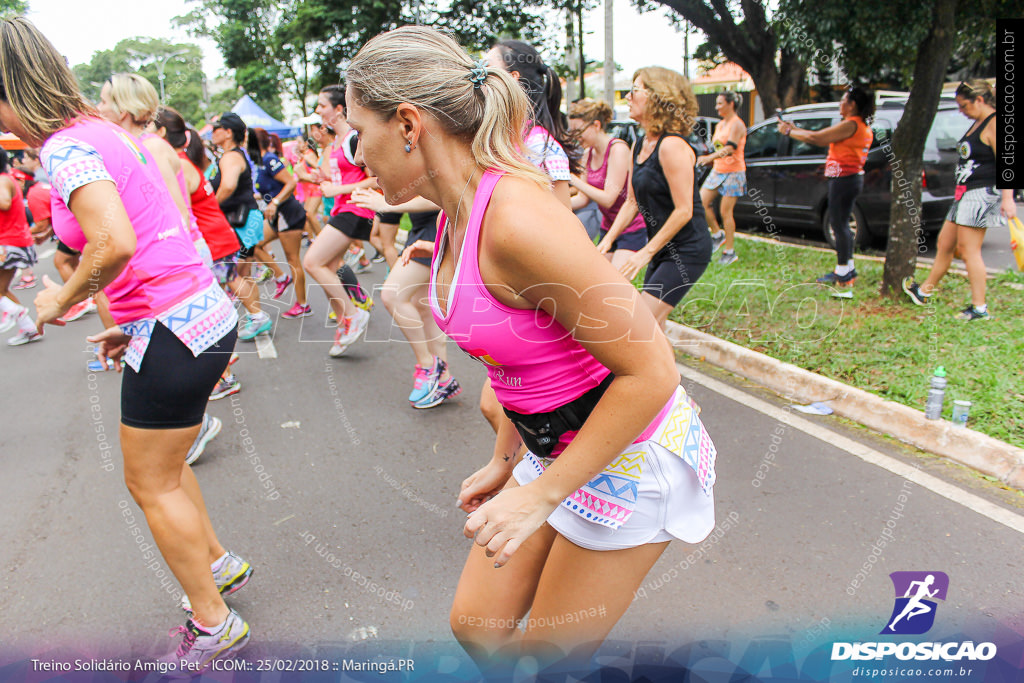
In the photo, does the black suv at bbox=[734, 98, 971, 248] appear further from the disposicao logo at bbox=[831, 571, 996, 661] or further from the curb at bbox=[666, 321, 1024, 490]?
the disposicao logo at bbox=[831, 571, 996, 661]

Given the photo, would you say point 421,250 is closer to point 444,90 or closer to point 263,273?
point 444,90

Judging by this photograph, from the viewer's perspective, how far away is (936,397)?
367 cm

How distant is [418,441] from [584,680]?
8.29ft

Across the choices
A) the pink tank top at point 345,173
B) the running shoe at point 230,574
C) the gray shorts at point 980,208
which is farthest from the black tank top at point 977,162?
the running shoe at point 230,574

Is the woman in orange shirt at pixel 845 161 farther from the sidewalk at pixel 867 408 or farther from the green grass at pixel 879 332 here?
the sidewalk at pixel 867 408

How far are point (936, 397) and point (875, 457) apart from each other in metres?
0.48

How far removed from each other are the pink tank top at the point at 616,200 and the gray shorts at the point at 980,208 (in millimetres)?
2551

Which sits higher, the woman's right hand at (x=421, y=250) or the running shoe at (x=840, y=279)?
the woman's right hand at (x=421, y=250)

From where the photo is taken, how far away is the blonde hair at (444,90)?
1.31m

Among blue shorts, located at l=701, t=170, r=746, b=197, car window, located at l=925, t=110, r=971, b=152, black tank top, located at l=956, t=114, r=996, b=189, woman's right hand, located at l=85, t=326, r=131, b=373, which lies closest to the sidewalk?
black tank top, located at l=956, t=114, r=996, b=189

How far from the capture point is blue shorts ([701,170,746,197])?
8.53 meters

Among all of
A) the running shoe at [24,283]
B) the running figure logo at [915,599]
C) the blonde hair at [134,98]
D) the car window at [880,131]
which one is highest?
the blonde hair at [134,98]

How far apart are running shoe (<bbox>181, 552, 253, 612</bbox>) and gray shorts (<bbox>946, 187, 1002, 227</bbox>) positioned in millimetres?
5563

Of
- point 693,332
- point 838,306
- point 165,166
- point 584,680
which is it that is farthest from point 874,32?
point 584,680
